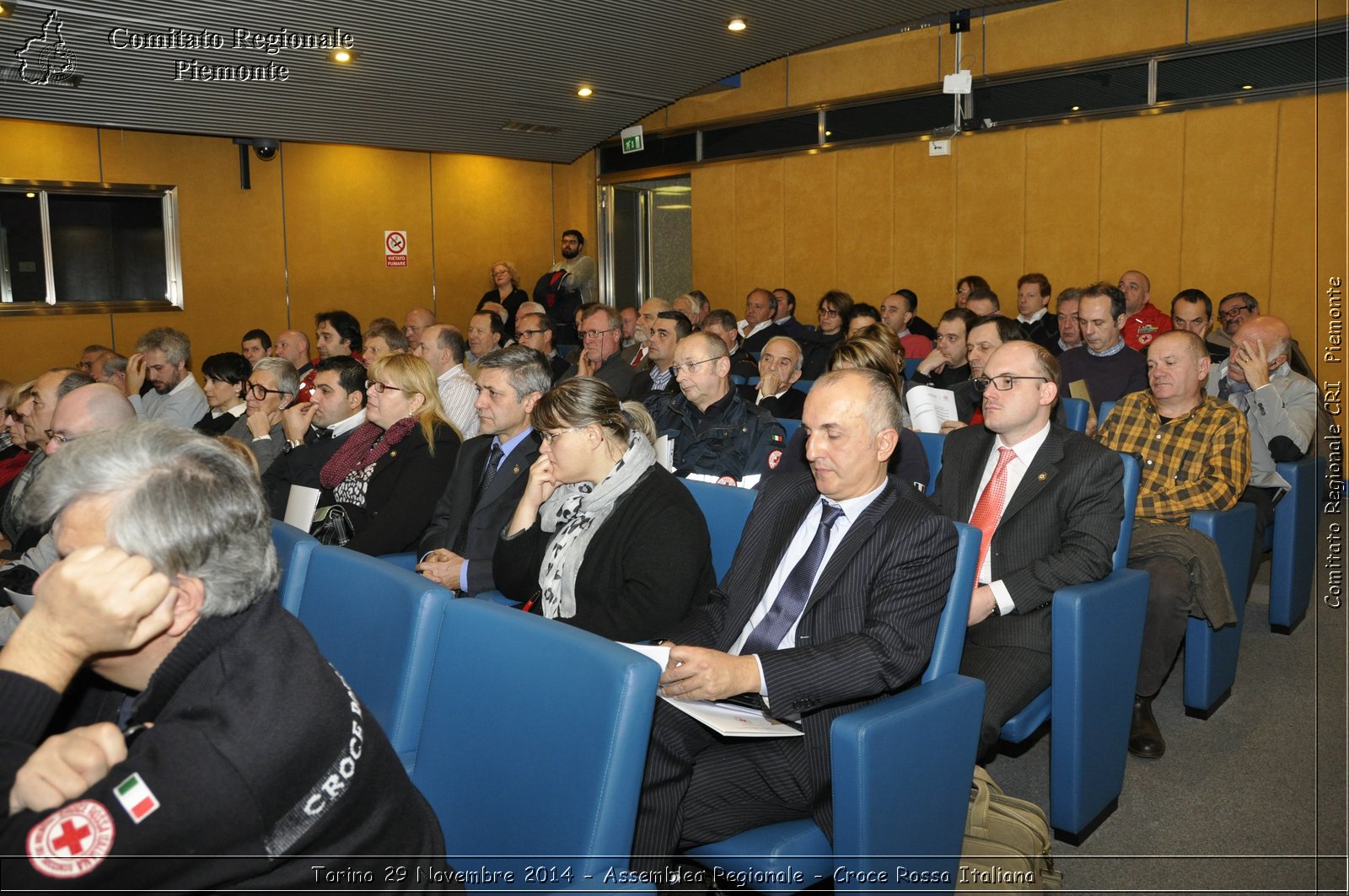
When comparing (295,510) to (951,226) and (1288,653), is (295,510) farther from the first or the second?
(951,226)

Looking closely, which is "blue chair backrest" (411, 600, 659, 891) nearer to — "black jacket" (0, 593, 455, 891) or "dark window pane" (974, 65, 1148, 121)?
"black jacket" (0, 593, 455, 891)

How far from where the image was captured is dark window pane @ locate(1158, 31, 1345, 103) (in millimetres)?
6742

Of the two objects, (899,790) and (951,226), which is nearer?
(899,790)

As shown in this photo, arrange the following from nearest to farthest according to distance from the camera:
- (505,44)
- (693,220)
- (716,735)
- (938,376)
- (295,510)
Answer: (716,735) → (295,510) → (938,376) → (505,44) → (693,220)

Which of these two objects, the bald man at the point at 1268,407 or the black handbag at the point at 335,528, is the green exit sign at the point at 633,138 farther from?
the black handbag at the point at 335,528

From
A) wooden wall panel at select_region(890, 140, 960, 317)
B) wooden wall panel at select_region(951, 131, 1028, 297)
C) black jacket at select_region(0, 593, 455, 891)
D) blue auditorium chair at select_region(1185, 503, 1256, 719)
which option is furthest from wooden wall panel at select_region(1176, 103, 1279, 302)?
black jacket at select_region(0, 593, 455, 891)

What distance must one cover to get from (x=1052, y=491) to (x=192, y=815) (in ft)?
8.20

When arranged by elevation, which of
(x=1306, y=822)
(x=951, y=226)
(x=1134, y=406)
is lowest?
(x=1306, y=822)

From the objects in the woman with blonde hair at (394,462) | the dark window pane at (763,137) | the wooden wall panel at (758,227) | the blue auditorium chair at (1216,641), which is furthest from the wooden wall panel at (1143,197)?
the woman with blonde hair at (394,462)

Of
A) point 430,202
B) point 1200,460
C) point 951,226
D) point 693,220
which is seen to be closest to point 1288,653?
point 1200,460

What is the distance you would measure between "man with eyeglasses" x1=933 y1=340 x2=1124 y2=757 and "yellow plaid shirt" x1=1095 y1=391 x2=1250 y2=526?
0.66 meters

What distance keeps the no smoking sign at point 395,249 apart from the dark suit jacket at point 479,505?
825cm

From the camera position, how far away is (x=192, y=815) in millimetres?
1060

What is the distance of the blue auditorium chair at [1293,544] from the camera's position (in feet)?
13.8
